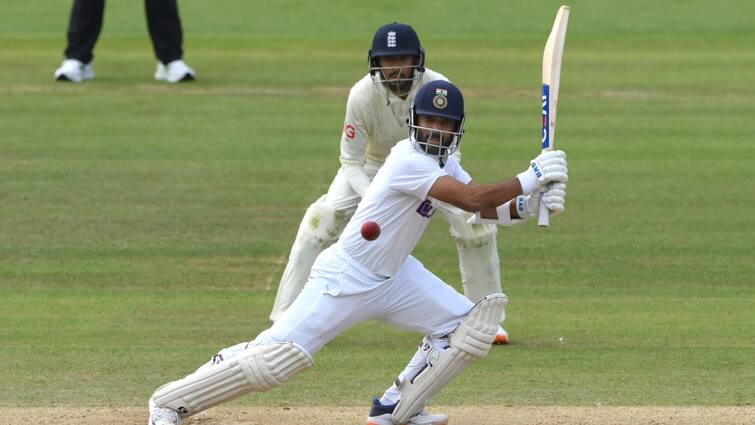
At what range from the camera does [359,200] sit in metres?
9.78

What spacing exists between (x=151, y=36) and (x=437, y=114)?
1360 centimetres

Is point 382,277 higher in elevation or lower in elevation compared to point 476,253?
higher

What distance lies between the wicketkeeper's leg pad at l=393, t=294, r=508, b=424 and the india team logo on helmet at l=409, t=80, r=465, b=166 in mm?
772

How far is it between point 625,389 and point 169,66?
13038 mm

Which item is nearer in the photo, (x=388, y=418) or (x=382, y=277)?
(x=382, y=277)

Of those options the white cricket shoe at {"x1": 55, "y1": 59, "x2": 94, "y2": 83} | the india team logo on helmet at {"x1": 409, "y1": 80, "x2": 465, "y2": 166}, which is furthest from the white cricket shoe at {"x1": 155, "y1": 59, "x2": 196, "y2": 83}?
the india team logo on helmet at {"x1": 409, "y1": 80, "x2": 465, "y2": 166}

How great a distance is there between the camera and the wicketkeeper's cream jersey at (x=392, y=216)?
7.18m

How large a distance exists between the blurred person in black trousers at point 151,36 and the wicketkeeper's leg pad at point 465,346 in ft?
43.8

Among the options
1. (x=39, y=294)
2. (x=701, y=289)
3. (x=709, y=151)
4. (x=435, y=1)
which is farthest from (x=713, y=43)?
(x=39, y=294)

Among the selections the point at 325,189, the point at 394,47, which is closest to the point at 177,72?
the point at 325,189

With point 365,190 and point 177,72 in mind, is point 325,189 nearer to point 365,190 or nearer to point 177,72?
point 365,190

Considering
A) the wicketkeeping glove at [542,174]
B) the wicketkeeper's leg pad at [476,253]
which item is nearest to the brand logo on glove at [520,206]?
the wicketkeeping glove at [542,174]

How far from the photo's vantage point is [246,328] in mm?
10398

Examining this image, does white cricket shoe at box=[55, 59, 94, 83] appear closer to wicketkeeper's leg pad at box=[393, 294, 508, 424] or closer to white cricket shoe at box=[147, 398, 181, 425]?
white cricket shoe at box=[147, 398, 181, 425]
